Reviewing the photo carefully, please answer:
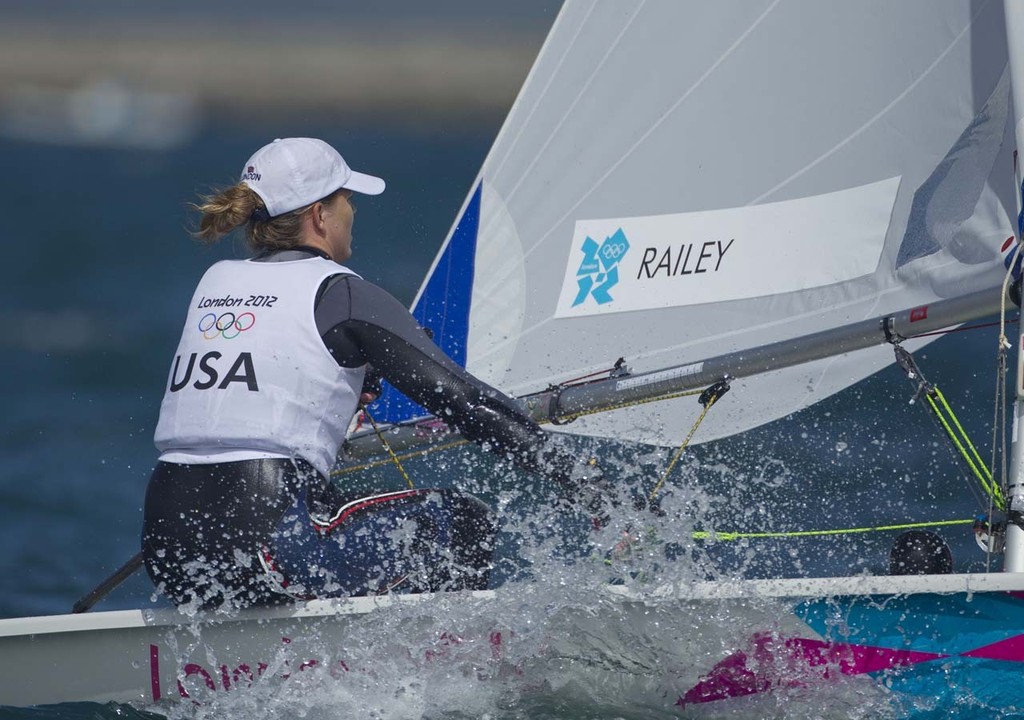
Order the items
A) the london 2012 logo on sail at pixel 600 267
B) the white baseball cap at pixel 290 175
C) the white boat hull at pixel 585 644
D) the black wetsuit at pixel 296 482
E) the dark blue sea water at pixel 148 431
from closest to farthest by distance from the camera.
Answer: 1. the white boat hull at pixel 585 644
2. the black wetsuit at pixel 296 482
3. the white baseball cap at pixel 290 175
4. the london 2012 logo on sail at pixel 600 267
5. the dark blue sea water at pixel 148 431

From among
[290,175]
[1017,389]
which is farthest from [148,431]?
[1017,389]

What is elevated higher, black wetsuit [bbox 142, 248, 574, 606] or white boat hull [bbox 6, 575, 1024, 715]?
black wetsuit [bbox 142, 248, 574, 606]

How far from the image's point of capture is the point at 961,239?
111 inches

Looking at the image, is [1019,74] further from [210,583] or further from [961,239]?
[210,583]

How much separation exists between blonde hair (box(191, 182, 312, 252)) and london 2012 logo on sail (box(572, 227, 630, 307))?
1016 millimetres

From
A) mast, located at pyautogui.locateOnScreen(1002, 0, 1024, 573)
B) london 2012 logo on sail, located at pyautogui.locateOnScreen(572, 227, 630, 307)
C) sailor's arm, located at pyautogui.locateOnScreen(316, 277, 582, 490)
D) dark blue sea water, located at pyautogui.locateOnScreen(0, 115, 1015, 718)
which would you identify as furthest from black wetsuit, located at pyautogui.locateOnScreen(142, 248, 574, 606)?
london 2012 logo on sail, located at pyautogui.locateOnScreen(572, 227, 630, 307)

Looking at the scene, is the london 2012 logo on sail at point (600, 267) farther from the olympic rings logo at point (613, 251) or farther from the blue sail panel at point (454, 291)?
the blue sail panel at point (454, 291)

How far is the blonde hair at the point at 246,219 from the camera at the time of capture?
7.26 ft

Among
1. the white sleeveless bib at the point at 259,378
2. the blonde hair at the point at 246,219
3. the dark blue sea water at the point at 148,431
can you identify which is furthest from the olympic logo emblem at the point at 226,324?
the dark blue sea water at the point at 148,431

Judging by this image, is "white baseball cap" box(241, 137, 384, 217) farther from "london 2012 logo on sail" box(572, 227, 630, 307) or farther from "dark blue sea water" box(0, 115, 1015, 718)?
"london 2012 logo on sail" box(572, 227, 630, 307)

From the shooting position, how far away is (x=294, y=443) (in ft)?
6.89

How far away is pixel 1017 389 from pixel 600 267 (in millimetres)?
1061

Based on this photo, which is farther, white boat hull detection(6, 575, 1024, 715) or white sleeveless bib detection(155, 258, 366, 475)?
white sleeveless bib detection(155, 258, 366, 475)

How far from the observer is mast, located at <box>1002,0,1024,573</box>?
212cm
